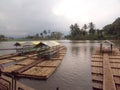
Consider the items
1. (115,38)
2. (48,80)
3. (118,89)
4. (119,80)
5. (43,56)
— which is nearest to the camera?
(118,89)

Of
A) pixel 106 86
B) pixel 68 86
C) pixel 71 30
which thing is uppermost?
pixel 71 30

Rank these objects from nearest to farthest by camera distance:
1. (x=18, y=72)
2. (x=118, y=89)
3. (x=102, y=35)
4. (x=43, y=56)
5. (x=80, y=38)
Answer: (x=118, y=89)
(x=18, y=72)
(x=43, y=56)
(x=102, y=35)
(x=80, y=38)

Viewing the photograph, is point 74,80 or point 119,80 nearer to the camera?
point 119,80

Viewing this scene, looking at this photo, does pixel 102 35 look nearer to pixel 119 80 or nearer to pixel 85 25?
pixel 85 25

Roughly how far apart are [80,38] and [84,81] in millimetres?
115205

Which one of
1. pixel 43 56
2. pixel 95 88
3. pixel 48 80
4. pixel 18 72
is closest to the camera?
pixel 95 88

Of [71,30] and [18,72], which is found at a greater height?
[71,30]

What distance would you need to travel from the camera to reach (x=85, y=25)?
129m

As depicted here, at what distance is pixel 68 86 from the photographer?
13.7m

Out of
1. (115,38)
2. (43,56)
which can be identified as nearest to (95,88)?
(43,56)

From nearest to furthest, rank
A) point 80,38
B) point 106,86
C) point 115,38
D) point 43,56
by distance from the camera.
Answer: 1. point 106,86
2. point 43,56
3. point 115,38
4. point 80,38

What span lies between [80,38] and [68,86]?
117 metres

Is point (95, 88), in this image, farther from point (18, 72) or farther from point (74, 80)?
point (18, 72)

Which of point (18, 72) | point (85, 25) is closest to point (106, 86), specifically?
point (18, 72)
